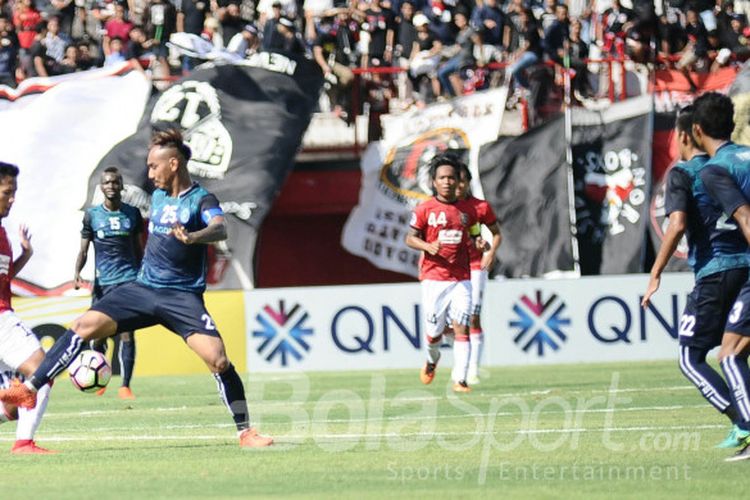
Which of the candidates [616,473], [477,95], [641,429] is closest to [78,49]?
[477,95]

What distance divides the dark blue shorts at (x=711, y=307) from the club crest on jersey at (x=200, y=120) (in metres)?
17.4

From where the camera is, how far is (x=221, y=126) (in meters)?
27.9

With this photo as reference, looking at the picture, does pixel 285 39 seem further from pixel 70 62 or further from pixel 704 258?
pixel 704 258

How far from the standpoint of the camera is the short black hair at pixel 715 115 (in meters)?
10.5

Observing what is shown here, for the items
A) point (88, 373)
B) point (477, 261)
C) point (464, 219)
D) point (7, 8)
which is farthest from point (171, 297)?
point (7, 8)

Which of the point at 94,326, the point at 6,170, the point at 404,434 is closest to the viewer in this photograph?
the point at 94,326

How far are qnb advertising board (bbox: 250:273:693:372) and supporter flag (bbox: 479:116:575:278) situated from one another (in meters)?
2.65

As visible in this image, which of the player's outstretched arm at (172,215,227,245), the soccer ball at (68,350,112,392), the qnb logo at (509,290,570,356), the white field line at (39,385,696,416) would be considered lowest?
the qnb logo at (509,290,570,356)

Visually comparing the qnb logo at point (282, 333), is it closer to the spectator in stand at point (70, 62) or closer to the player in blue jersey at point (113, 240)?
the player in blue jersey at point (113, 240)

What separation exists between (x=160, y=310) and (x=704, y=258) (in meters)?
3.94

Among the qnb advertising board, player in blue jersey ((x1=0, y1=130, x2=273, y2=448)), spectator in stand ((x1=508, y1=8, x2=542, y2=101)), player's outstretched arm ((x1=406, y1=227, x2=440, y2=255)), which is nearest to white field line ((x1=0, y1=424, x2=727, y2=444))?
player in blue jersey ((x1=0, y1=130, x2=273, y2=448))

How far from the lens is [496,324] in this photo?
24.4 metres

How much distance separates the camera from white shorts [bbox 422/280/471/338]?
18266 millimetres
